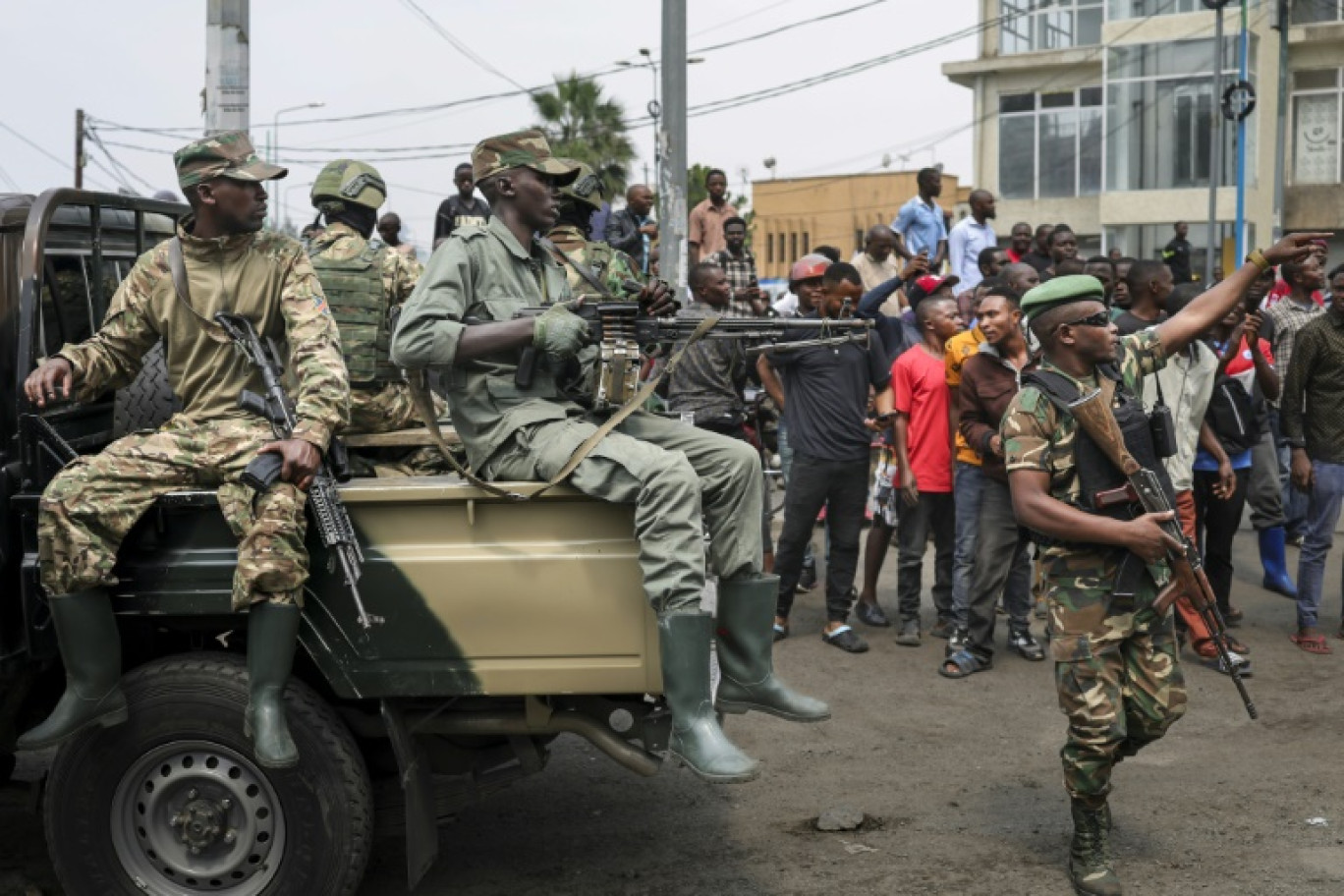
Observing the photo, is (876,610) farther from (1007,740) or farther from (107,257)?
(107,257)

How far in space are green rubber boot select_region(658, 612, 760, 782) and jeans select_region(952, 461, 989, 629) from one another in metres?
3.94

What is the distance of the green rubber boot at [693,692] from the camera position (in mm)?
4238

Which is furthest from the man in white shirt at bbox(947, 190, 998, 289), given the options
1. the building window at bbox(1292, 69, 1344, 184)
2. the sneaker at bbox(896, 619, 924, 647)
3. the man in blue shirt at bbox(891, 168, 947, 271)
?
the building window at bbox(1292, 69, 1344, 184)

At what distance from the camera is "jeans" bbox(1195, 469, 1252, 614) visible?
28.1 ft

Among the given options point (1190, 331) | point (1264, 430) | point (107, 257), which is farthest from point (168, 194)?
point (1264, 430)

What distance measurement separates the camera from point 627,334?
465 centimetres

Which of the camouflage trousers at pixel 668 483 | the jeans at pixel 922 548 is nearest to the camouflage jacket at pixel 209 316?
the camouflage trousers at pixel 668 483

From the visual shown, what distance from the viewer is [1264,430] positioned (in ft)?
31.3

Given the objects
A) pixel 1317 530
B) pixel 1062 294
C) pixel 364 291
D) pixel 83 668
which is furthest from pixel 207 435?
pixel 1317 530

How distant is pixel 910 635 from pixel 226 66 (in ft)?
16.3

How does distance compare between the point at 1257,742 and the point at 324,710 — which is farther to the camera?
the point at 1257,742

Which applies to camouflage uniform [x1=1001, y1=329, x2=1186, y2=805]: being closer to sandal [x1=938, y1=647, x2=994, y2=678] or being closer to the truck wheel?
the truck wheel

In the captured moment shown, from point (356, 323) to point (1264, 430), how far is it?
6013 mm

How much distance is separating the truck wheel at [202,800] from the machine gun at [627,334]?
126 centimetres
